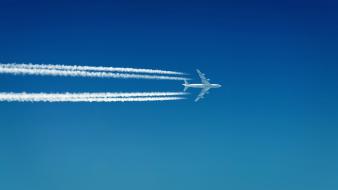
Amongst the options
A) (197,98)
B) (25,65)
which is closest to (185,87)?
(197,98)

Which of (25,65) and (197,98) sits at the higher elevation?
(197,98)

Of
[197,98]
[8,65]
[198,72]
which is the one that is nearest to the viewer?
[8,65]

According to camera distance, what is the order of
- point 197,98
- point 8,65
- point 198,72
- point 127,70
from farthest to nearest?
point 198,72 < point 197,98 < point 127,70 < point 8,65

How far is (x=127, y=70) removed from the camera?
73.6m

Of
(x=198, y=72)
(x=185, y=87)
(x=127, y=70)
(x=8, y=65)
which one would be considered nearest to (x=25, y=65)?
(x=8, y=65)

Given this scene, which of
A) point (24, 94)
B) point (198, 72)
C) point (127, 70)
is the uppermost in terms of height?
point (198, 72)

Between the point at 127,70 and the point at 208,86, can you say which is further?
the point at 208,86

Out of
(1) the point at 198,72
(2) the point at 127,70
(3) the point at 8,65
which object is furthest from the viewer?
(1) the point at 198,72

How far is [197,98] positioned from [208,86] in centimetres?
A: 605

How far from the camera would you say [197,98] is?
100125mm

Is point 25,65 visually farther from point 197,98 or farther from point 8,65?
point 197,98

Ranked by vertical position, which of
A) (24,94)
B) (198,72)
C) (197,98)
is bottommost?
(24,94)

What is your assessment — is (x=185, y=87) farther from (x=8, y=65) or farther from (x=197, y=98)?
(x=8, y=65)

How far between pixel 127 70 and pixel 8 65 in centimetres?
2152
